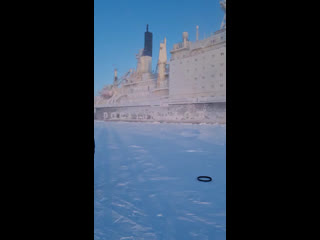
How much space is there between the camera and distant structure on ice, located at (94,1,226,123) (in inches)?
579

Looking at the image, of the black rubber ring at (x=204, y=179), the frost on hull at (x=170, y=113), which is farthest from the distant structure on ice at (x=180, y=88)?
the black rubber ring at (x=204, y=179)

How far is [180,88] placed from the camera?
17.5m

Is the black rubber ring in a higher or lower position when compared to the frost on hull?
lower

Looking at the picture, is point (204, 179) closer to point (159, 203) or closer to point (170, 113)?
point (159, 203)

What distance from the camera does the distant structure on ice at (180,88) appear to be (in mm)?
14695

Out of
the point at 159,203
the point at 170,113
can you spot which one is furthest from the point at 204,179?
the point at 170,113

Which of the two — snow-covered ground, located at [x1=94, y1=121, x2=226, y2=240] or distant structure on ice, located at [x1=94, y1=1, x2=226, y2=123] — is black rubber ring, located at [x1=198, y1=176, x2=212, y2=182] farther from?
distant structure on ice, located at [x1=94, y1=1, x2=226, y2=123]

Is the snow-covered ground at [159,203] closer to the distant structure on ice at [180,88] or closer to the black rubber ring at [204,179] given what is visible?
the black rubber ring at [204,179]

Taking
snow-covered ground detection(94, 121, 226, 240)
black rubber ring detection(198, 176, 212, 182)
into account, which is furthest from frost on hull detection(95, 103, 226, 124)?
black rubber ring detection(198, 176, 212, 182)
